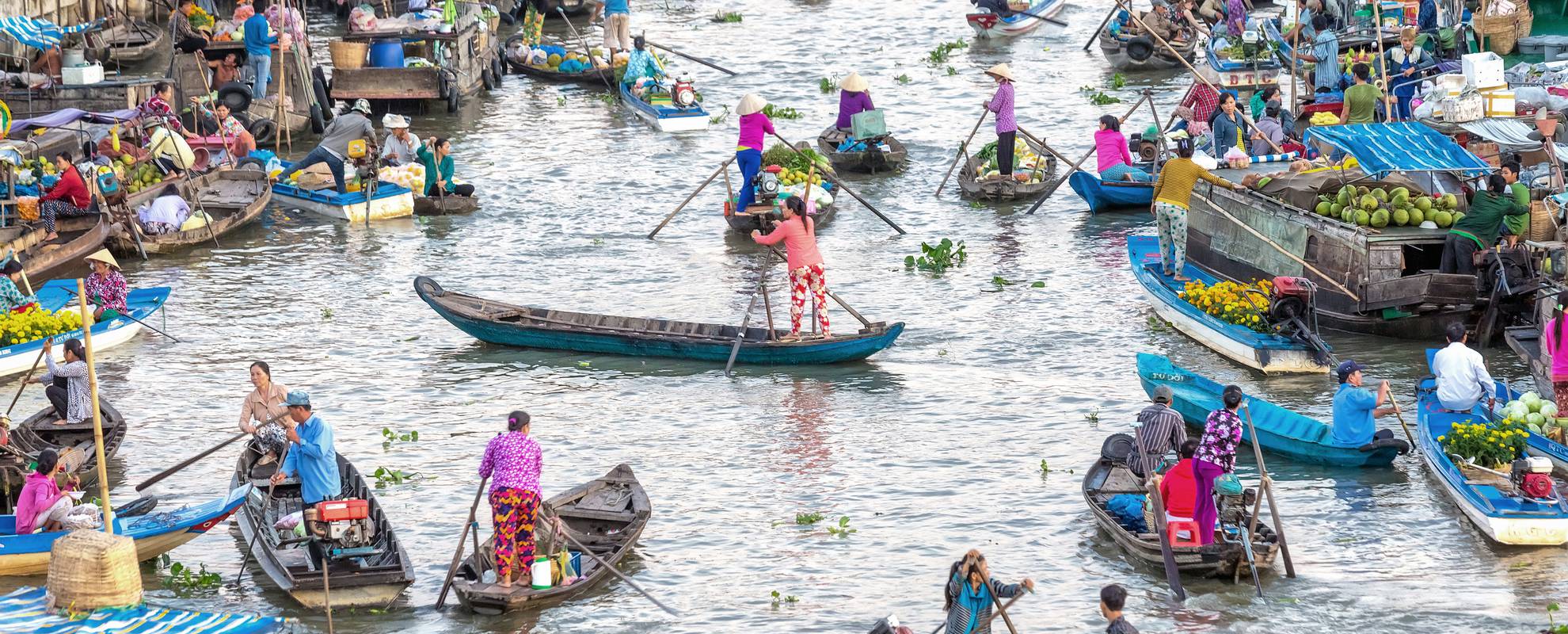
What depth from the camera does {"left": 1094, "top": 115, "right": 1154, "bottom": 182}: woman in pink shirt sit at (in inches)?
1058

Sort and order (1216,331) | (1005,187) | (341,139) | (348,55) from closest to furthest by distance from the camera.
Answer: (1216,331), (1005,187), (341,139), (348,55)

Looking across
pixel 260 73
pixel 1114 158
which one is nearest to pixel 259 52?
pixel 260 73

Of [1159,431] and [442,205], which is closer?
[1159,431]

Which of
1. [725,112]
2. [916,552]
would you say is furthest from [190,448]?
[725,112]

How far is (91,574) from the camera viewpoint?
1314 cm

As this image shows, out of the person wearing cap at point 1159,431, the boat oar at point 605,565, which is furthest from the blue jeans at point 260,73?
the person wearing cap at point 1159,431

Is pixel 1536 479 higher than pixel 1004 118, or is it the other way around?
pixel 1004 118

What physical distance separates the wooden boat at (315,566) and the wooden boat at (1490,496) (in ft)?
26.4

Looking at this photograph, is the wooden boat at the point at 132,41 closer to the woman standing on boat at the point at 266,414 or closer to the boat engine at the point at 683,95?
the boat engine at the point at 683,95

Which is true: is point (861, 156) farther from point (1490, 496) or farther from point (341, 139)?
point (1490, 496)

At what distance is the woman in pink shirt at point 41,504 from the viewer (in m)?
14.7

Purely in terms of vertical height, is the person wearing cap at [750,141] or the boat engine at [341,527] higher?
the person wearing cap at [750,141]

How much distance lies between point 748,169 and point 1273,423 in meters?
10.6

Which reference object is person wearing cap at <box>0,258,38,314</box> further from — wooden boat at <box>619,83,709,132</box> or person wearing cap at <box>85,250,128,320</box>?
wooden boat at <box>619,83,709,132</box>
